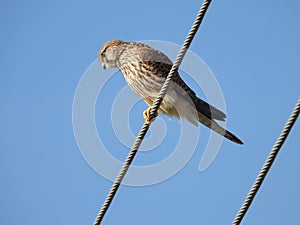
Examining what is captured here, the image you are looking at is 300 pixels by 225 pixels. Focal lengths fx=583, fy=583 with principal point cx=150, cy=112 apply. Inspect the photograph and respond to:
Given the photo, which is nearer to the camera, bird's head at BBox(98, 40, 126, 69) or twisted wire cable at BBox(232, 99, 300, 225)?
twisted wire cable at BBox(232, 99, 300, 225)

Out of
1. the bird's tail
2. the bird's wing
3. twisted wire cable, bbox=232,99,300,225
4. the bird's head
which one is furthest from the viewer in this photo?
the bird's head

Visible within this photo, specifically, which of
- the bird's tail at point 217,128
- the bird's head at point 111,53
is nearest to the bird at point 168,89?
the bird's tail at point 217,128

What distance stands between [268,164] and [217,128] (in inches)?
123

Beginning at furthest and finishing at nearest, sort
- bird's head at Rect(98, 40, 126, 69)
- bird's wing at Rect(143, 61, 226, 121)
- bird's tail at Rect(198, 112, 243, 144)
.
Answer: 1. bird's head at Rect(98, 40, 126, 69)
2. bird's wing at Rect(143, 61, 226, 121)
3. bird's tail at Rect(198, 112, 243, 144)

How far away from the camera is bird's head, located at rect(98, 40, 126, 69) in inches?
308

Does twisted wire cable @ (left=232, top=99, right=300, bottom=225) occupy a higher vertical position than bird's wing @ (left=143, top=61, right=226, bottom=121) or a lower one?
lower

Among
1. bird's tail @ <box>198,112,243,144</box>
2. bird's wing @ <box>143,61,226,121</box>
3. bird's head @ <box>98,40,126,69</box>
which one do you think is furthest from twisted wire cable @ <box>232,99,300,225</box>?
bird's head @ <box>98,40,126,69</box>

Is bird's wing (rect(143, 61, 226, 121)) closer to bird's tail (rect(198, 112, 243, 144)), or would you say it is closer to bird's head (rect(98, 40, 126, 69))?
bird's tail (rect(198, 112, 243, 144))

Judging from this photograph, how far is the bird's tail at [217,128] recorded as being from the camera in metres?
6.53

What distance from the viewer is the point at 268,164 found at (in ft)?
12.3

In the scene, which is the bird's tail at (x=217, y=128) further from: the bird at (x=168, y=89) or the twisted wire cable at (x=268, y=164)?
the twisted wire cable at (x=268, y=164)

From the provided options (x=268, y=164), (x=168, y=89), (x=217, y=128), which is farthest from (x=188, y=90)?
(x=268, y=164)

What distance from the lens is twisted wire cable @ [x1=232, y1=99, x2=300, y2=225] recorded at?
3.66m

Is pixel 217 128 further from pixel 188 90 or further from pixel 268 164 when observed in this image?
pixel 268 164
